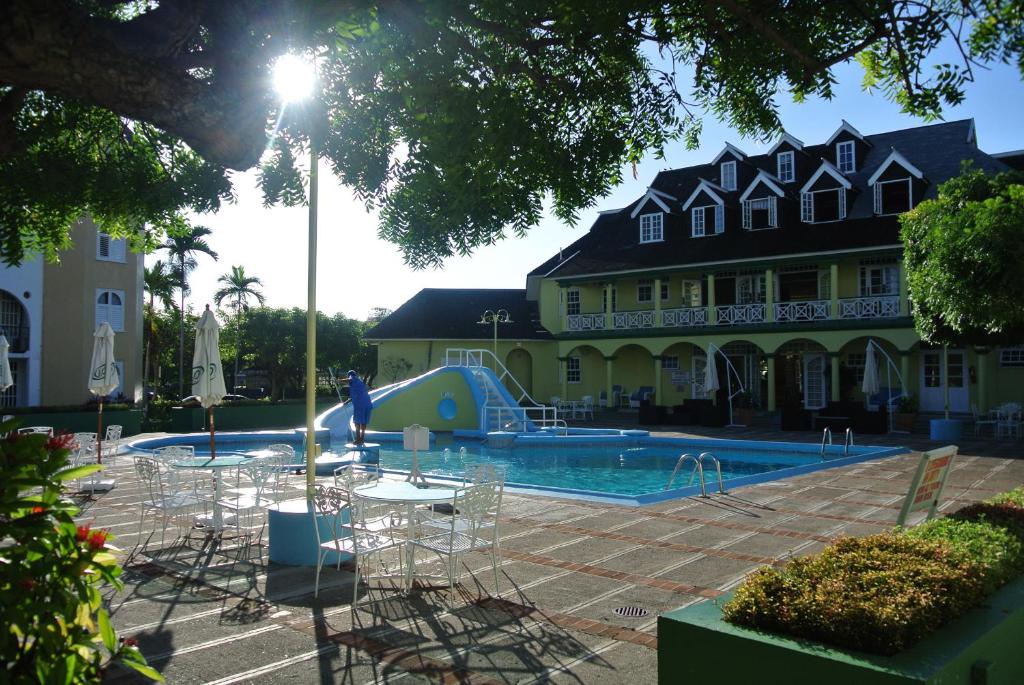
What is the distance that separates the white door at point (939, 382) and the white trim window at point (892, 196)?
16.9 ft

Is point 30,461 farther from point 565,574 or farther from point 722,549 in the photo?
point 722,549

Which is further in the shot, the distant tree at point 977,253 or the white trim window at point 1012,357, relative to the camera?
the white trim window at point 1012,357

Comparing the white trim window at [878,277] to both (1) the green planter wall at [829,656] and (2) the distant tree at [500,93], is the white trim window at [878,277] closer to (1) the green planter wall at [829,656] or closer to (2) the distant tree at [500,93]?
(2) the distant tree at [500,93]

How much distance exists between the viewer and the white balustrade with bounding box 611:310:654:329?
3214 cm

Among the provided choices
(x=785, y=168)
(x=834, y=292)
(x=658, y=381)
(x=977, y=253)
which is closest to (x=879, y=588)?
(x=977, y=253)

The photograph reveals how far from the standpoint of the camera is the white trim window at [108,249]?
29844 millimetres

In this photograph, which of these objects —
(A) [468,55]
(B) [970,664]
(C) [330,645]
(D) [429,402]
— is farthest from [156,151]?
(D) [429,402]

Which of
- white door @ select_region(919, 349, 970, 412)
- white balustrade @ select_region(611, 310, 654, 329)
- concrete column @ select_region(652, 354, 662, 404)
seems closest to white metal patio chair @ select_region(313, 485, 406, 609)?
concrete column @ select_region(652, 354, 662, 404)

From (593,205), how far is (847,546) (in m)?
3.16

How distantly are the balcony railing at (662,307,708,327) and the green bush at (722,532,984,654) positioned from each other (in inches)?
1054

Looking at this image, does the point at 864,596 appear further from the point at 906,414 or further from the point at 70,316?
the point at 70,316

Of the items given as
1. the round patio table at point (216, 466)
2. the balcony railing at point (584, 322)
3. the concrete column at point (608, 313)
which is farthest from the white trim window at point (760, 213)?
the round patio table at point (216, 466)

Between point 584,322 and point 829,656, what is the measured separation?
3088cm

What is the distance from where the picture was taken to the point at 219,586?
6848mm
